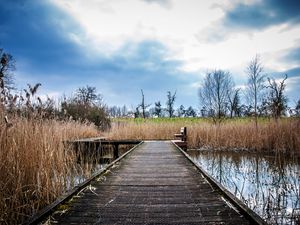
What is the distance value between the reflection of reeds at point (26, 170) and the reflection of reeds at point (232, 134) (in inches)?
280

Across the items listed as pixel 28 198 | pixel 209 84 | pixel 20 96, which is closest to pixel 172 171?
pixel 28 198

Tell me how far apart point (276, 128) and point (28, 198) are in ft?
30.6

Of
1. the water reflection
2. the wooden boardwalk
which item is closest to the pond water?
the wooden boardwalk

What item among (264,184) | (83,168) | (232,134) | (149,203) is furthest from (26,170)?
(232,134)

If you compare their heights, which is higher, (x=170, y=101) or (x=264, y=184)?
(x=170, y=101)

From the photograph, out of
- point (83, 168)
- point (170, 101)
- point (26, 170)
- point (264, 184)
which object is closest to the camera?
point (26, 170)

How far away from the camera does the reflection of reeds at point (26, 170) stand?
10.7 ft

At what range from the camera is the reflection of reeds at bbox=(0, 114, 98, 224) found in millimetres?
3275

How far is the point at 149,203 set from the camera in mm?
2891

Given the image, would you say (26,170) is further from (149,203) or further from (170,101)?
(170,101)

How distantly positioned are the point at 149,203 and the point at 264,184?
3.71m

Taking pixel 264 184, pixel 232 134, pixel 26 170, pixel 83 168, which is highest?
pixel 232 134

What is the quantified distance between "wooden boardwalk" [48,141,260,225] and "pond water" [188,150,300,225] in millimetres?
967

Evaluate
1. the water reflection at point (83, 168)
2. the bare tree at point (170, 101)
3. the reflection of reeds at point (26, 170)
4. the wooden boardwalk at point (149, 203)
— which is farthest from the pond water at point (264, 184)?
the bare tree at point (170, 101)
